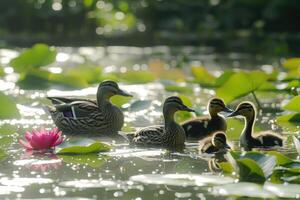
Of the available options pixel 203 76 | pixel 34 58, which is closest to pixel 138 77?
pixel 203 76

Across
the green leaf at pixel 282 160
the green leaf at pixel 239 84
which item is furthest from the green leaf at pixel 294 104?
the green leaf at pixel 282 160

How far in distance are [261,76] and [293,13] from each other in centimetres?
1524

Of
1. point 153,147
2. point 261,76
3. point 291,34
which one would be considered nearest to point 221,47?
point 291,34

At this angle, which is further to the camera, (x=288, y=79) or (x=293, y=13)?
(x=293, y=13)

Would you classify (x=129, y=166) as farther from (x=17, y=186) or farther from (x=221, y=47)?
(x=221, y=47)

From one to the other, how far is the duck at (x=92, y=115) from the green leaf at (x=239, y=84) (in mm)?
994

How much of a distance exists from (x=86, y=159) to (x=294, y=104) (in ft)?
7.95

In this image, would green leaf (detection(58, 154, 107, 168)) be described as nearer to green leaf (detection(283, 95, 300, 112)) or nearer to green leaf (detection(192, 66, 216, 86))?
green leaf (detection(283, 95, 300, 112))

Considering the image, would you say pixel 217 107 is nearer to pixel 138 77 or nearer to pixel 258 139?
pixel 258 139

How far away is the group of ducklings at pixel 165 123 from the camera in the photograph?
25.7 ft

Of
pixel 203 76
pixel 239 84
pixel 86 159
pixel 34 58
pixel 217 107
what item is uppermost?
pixel 34 58

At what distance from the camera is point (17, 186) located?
5.91 m

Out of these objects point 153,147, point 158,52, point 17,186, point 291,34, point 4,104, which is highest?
point 291,34

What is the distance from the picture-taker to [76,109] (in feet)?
29.5
